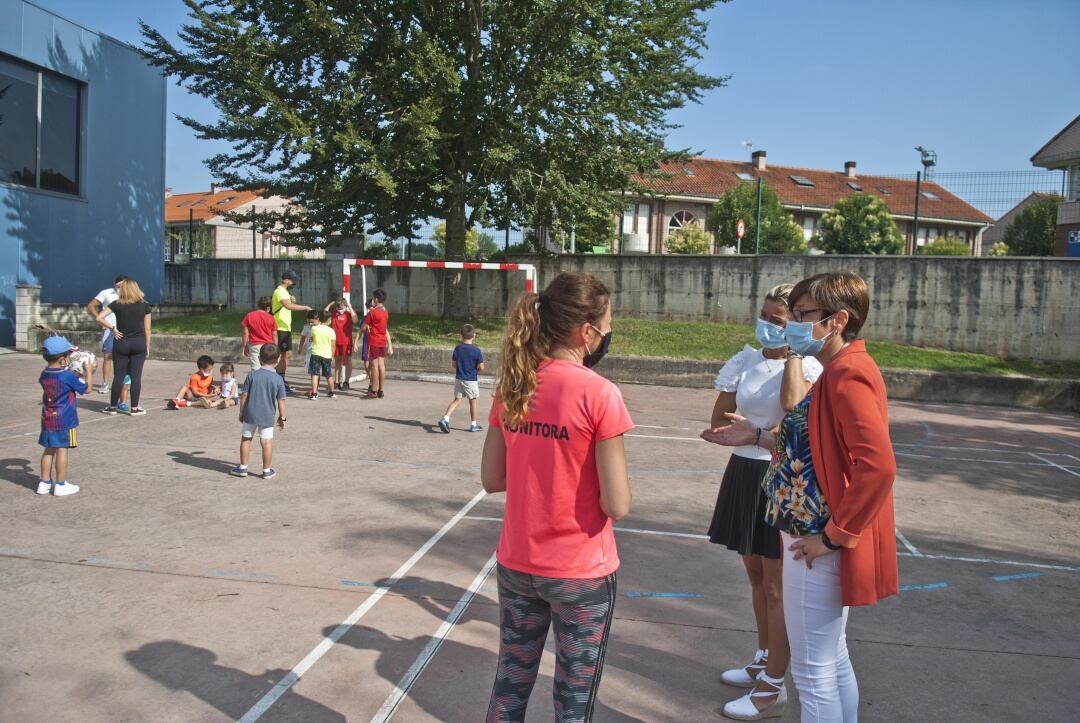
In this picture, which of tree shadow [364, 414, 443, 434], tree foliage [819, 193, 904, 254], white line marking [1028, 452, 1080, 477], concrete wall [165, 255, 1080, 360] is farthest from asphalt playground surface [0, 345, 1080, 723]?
tree foliage [819, 193, 904, 254]

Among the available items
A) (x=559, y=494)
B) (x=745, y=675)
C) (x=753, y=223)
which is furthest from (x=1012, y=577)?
(x=753, y=223)

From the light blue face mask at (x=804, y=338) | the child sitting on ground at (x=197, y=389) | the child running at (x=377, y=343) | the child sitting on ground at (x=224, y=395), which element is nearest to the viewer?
the light blue face mask at (x=804, y=338)

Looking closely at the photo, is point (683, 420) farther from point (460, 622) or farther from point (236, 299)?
point (236, 299)

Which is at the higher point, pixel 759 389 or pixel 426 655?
pixel 759 389

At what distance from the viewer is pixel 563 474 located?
2.65 m

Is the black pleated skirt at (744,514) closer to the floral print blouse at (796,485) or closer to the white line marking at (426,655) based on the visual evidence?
the floral print blouse at (796,485)

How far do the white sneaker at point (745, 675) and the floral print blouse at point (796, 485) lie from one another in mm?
1258

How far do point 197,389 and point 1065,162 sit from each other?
31.8 meters

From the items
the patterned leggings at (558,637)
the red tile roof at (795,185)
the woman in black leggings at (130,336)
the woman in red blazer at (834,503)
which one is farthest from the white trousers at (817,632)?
the red tile roof at (795,185)

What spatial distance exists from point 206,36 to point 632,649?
60.2 feet

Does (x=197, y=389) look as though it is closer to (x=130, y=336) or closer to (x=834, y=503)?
(x=130, y=336)

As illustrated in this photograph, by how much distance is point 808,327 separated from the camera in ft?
10.2

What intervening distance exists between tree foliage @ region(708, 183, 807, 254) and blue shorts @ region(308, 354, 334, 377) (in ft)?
100

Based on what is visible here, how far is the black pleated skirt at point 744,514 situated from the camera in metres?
3.85
